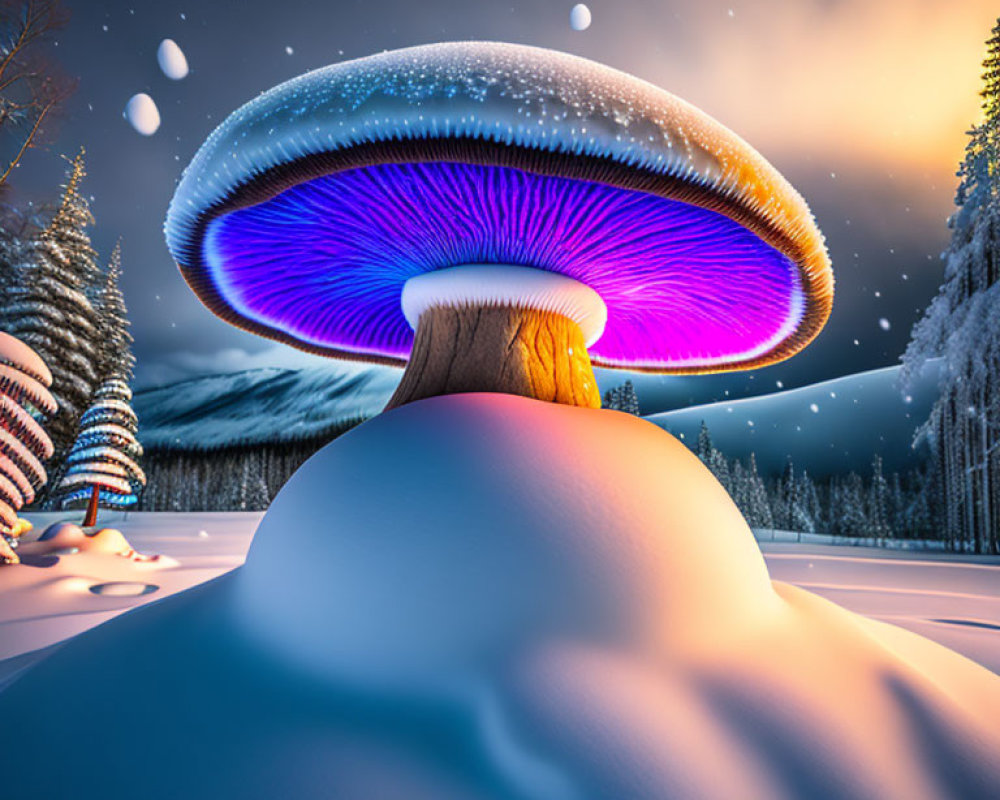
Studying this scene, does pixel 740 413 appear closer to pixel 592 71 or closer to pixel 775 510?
pixel 775 510

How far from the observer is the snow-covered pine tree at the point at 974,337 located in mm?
8812

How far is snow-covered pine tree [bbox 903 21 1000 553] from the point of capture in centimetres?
881

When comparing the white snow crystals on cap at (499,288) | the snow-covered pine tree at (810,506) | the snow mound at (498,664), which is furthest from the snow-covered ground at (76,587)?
the snow-covered pine tree at (810,506)

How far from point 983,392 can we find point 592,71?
1073cm

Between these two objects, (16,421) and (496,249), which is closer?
(496,249)

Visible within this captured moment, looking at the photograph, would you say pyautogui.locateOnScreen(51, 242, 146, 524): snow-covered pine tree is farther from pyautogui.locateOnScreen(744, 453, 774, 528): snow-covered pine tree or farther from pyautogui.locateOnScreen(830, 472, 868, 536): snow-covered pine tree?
pyautogui.locateOnScreen(830, 472, 868, 536): snow-covered pine tree

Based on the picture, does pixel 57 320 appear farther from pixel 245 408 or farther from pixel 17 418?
pixel 245 408

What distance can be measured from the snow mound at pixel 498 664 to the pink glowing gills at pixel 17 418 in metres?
3.42

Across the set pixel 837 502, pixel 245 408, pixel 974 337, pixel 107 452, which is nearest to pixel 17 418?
pixel 107 452

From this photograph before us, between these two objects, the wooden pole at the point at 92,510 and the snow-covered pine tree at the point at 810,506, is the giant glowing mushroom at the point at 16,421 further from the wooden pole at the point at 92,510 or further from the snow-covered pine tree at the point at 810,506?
the snow-covered pine tree at the point at 810,506

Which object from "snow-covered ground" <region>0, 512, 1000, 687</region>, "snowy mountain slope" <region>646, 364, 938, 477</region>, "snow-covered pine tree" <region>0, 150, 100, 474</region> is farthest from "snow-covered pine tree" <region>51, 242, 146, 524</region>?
"snowy mountain slope" <region>646, 364, 938, 477</region>

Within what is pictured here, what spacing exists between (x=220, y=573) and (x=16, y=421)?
221 centimetres

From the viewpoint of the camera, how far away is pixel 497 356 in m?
2.13

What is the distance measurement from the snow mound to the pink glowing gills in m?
3.42
